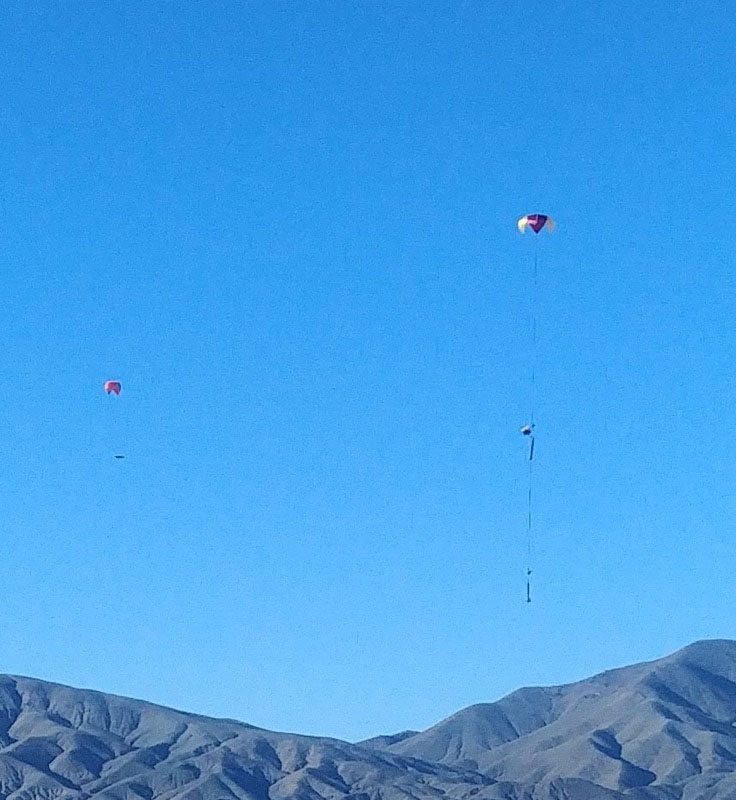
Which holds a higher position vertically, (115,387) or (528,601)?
(115,387)

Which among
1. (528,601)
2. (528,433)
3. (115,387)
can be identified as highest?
(115,387)

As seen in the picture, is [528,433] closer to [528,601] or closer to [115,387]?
[528,601]

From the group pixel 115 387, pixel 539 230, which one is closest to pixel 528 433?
pixel 539 230

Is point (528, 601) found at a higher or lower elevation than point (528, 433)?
lower

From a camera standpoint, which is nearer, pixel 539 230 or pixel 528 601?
pixel 528 601

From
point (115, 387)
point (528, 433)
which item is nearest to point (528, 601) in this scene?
point (528, 433)

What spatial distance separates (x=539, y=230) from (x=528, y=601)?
19.5m

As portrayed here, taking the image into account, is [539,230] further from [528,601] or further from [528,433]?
[528,601]

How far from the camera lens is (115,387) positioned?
10800cm

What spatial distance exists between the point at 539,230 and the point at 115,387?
3610 centimetres

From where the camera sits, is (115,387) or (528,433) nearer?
(528,433)

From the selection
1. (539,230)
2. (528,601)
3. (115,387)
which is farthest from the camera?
(115,387)

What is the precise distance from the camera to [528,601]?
7894 centimetres

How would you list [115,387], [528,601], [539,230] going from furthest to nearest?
[115,387] → [539,230] → [528,601]
